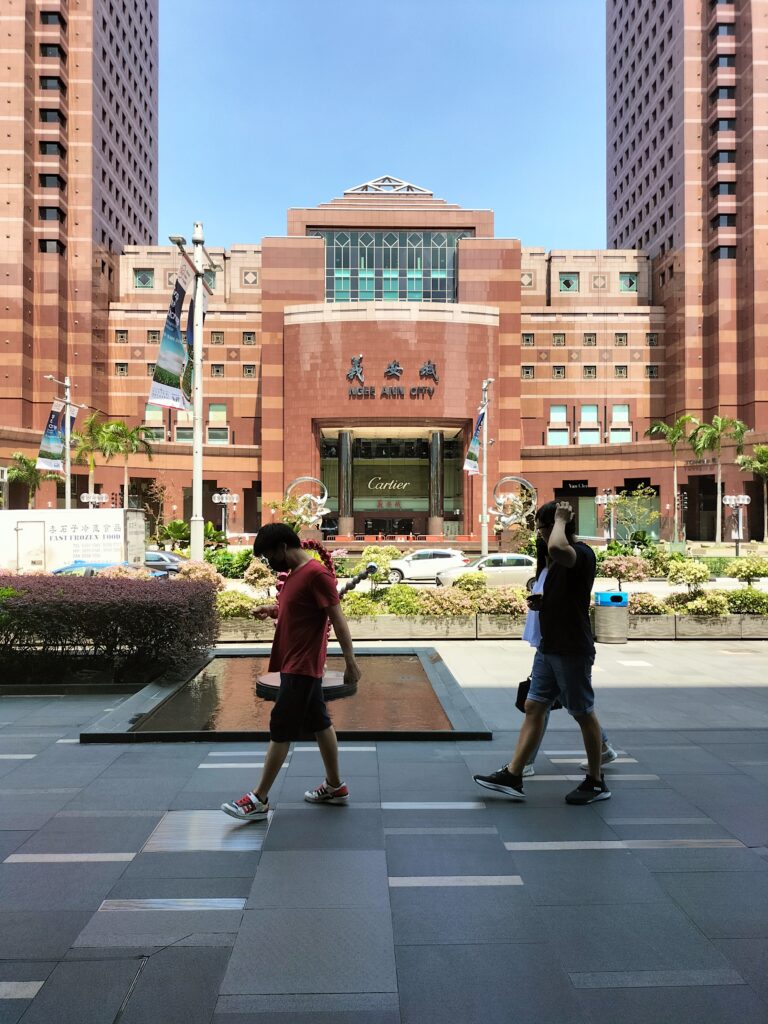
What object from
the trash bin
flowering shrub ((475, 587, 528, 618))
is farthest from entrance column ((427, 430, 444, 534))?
the trash bin

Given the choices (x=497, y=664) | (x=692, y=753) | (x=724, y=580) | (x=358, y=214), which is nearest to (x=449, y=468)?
(x=358, y=214)

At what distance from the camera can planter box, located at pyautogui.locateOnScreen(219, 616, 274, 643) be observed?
1491 cm

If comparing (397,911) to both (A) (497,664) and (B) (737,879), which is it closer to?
(B) (737,879)

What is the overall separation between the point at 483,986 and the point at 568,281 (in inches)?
3136

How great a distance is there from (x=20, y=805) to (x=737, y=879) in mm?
4852

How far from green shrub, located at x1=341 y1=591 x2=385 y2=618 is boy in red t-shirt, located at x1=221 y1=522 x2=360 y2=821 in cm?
995

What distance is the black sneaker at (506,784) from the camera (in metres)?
5.52

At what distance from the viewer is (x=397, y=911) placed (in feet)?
12.5

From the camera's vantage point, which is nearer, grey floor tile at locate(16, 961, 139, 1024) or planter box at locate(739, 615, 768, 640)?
grey floor tile at locate(16, 961, 139, 1024)

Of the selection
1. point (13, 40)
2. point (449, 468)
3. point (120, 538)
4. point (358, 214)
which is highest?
point (13, 40)

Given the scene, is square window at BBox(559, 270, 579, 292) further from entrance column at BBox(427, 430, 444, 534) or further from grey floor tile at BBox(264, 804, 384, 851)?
grey floor tile at BBox(264, 804, 384, 851)

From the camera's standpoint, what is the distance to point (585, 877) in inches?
167

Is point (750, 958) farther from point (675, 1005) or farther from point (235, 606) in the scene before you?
point (235, 606)

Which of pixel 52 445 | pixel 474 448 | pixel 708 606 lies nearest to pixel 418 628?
pixel 708 606
